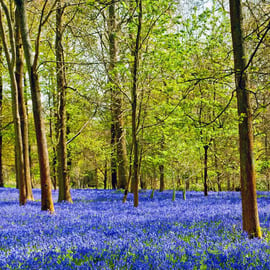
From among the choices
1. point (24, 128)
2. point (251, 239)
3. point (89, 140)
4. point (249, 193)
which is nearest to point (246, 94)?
point (249, 193)

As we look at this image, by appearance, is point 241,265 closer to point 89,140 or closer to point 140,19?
point 140,19

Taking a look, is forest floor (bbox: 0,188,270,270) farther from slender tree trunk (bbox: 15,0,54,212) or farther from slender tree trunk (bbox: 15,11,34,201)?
slender tree trunk (bbox: 15,11,34,201)

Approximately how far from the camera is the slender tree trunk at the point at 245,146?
18.7 ft

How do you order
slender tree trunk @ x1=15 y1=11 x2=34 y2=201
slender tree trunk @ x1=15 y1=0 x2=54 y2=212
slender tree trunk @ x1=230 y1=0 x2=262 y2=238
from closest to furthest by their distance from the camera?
slender tree trunk @ x1=230 y1=0 x2=262 y2=238, slender tree trunk @ x1=15 y1=0 x2=54 y2=212, slender tree trunk @ x1=15 y1=11 x2=34 y2=201

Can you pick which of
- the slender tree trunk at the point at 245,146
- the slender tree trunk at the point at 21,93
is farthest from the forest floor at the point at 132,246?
the slender tree trunk at the point at 21,93

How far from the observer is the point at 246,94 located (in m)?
5.82

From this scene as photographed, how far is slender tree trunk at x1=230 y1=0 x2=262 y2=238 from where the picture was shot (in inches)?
224

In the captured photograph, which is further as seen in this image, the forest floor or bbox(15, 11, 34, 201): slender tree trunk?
bbox(15, 11, 34, 201): slender tree trunk

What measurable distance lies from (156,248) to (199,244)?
806 millimetres

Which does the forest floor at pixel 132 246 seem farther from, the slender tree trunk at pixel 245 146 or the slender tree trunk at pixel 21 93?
the slender tree trunk at pixel 21 93

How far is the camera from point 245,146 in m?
5.74

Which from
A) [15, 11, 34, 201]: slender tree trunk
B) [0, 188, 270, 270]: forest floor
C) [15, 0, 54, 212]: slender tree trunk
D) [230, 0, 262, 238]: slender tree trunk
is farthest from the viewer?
[15, 11, 34, 201]: slender tree trunk

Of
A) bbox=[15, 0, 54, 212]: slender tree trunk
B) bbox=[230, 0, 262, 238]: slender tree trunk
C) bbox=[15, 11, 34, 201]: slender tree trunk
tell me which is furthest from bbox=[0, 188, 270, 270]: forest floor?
bbox=[15, 11, 34, 201]: slender tree trunk

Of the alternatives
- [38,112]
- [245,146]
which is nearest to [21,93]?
[38,112]
